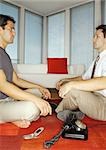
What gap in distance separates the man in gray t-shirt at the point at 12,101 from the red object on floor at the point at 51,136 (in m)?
0.08

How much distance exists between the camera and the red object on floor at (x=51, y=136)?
1.26 metres

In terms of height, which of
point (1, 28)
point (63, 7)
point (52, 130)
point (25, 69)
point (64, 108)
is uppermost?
point (63, 7)

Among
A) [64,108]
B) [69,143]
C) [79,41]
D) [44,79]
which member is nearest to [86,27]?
[79,41]

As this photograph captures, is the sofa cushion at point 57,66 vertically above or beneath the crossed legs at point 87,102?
above

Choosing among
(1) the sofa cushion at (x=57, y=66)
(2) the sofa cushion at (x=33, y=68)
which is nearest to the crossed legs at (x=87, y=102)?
(1) the sofa cushion at (x=57, y=66)

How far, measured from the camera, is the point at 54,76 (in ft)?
11.3

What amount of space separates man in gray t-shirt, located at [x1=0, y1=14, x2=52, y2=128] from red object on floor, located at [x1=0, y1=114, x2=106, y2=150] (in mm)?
78

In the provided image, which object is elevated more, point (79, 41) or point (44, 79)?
point (79, 41)

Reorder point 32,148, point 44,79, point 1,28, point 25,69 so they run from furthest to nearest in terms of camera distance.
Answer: point 25,69 → point 44,79 → point 1,28 → point 32,148

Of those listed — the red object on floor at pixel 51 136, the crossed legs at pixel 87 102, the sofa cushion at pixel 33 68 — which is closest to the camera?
the red object on floor at pixel 51 136

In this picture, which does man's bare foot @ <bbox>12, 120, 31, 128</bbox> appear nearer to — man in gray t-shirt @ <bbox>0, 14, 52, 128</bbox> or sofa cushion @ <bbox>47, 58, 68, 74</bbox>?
man in gray t-shirt @ <bbox>0, 14, 52, 128</bbox>

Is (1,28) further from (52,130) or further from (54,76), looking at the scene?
(54,76)

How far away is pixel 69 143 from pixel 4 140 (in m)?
0.39

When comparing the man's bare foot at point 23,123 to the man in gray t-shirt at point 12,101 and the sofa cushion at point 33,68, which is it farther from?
the sofa cushion at point 33,68
